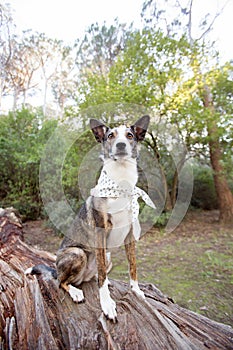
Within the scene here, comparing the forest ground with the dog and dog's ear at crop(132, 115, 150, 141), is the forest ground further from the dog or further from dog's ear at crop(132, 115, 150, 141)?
dog's ear at crop(132, 115, 150, 141)

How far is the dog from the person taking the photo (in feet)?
5.72

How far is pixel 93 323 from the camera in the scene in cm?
189

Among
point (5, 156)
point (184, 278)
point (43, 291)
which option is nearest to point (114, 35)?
point (5, 156)

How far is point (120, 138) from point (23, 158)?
6.78 metres

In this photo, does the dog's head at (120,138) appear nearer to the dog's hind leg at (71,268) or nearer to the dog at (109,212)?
the dog at (109,212)

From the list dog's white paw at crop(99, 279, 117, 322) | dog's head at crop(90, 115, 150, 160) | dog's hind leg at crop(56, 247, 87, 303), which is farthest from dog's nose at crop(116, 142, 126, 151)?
dog's white paw at crop(99, 279, 117, 322)

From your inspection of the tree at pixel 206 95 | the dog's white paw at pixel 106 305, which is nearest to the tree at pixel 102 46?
the tree at pixel 206 95

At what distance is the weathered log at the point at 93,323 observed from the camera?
5.65 feet

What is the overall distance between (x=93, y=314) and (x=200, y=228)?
21.2 feet

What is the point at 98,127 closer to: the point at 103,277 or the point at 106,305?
the point at 103,277

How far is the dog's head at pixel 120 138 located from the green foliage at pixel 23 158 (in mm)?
6360

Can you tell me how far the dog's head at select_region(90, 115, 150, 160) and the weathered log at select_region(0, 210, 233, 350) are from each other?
1309mm

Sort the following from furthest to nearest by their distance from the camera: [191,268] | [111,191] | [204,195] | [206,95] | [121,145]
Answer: [204,195] → [206,95] → [191,268] → [111,191] → [121,145]

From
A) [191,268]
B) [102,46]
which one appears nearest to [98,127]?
[191,268]
